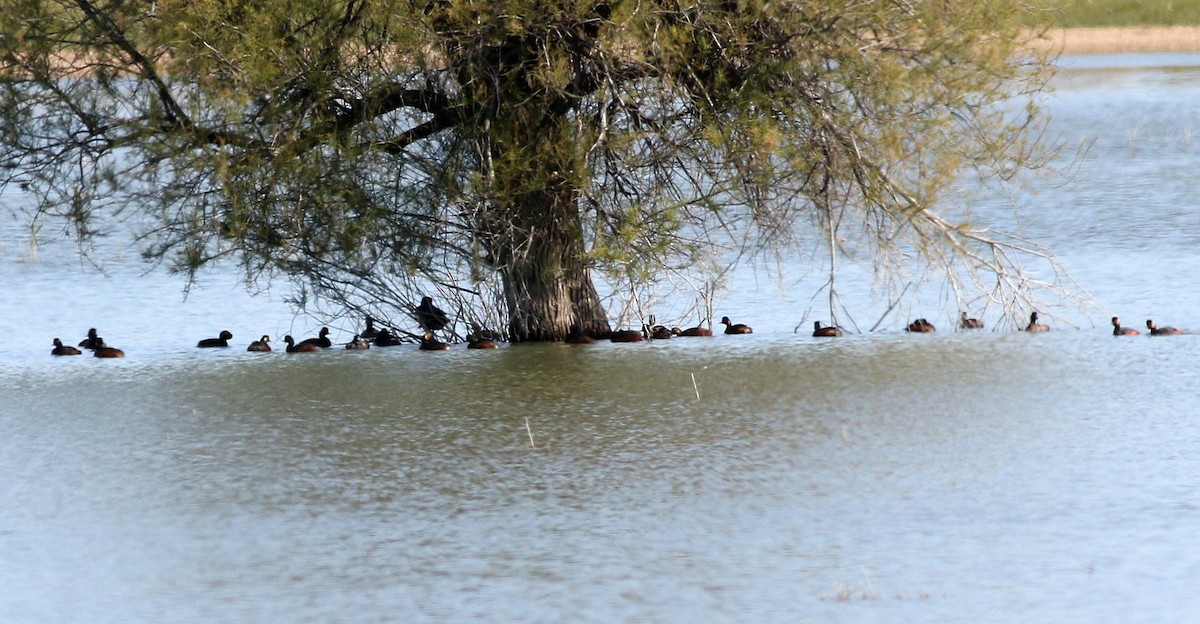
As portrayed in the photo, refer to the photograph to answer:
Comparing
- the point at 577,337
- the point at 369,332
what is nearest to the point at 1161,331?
the point at 577,337

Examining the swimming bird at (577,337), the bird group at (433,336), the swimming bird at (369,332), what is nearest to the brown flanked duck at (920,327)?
the bird group at (433,336)

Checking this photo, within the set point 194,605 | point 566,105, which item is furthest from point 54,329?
point 194,605

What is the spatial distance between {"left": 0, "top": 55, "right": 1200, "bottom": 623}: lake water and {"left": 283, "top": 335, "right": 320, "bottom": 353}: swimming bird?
0.72ft

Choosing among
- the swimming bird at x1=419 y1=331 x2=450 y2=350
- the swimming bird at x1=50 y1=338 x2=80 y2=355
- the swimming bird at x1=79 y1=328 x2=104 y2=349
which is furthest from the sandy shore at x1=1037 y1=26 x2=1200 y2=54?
the swimming bird at x1=50 y1=338 x2=80 y2=355

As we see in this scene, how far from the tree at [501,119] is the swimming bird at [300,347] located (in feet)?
2.80

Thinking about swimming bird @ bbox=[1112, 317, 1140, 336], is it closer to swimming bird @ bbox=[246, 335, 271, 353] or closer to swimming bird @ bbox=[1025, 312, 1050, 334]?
swimming bird @ bbox=[1025, 312, 1050, 334]

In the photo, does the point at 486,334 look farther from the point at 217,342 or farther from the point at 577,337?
the point at 217,342

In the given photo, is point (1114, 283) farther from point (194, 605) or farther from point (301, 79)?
point (194, 605)

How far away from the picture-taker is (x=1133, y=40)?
48969 mm

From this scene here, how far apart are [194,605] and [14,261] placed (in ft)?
52.7

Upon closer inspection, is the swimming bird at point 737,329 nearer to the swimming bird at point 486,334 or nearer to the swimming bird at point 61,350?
the swimming bird at point 486,334

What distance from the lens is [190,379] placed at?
43.2 ft

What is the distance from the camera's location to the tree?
12.5 meters

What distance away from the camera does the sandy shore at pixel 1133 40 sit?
48.2m
